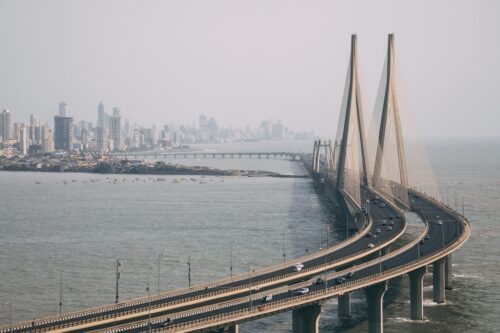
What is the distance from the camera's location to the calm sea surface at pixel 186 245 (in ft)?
157

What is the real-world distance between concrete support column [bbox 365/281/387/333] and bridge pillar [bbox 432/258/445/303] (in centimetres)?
793

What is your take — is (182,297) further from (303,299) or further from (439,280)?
(439,280)

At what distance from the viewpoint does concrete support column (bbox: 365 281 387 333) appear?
4203 centimetres

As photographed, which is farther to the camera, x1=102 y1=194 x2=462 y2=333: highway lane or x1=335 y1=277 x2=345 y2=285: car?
x1=335 y1=277 x2=345 y2=285: car

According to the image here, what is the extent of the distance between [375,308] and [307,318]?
523 centimetres

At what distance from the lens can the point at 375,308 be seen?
42500 mm

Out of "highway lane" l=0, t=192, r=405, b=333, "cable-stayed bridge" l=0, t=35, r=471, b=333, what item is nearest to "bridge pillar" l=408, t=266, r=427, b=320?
"cable-stayed bridge" l=0, t=35, r=471, b=333

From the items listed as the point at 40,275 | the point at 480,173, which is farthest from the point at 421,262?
the point at 480,173

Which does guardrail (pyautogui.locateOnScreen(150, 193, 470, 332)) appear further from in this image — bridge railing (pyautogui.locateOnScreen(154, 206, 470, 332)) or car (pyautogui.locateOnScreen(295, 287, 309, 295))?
car (pyautogui.locateOnScreen(295, 287, 309, 295))

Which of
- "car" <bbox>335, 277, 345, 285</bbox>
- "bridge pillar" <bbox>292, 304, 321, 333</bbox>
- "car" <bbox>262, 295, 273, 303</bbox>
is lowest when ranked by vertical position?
"bridge pillar" <bbox>292, 304, 321, 333</bbox>

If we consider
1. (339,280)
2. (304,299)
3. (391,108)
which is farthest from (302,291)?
(391,108)

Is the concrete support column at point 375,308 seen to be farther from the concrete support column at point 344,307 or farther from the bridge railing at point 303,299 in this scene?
the concrete support column at point 344,307

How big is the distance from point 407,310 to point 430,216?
76.2 feet

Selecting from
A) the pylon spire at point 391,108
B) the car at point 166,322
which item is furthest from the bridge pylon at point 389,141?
the car at point 166,322
